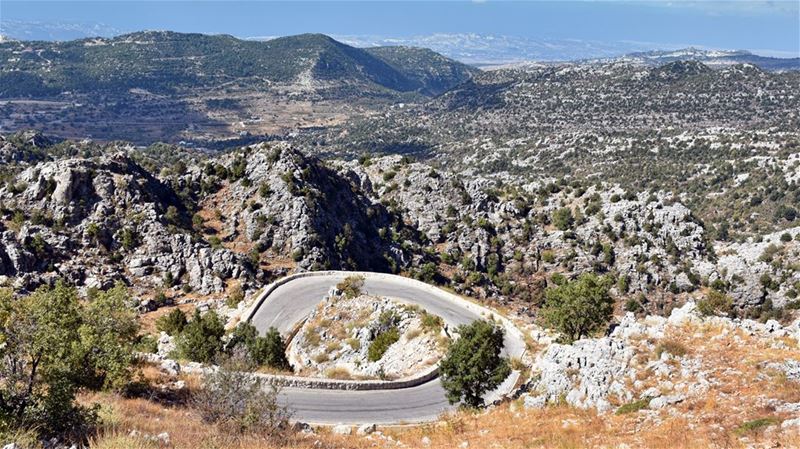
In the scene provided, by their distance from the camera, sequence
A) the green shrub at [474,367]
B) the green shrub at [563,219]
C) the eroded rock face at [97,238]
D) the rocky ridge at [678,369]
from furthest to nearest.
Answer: the green shrub at [563,219]
the eroded rock face at [97,238]
the green shrub at [474,367]
the rocky ridge at [678,369]

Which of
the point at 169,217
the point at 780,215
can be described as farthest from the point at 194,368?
the point at 780,215

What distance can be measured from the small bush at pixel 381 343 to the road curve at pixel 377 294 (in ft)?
16.1

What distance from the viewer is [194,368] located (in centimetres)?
3053

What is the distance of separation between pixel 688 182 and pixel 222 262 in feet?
365

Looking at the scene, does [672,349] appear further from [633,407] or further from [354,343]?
[354,343]

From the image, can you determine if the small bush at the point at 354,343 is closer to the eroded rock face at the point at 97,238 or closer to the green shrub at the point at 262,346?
the green shrub at the point at 262,346

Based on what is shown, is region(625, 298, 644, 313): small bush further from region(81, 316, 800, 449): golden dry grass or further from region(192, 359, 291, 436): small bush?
region(192, 359, 291, 436): small bush

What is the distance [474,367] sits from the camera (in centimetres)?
2698

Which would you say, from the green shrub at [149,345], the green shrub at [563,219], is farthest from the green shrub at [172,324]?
the green shrub at [563,219]

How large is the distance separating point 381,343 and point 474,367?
14538 millimetres

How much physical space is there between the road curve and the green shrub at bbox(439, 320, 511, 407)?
2987 millimetres

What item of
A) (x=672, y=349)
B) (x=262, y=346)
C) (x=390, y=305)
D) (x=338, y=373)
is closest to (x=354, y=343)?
(x=390, y=305)

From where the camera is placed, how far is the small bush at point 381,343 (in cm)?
3953

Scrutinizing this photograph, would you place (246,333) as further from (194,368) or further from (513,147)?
(513,147)
